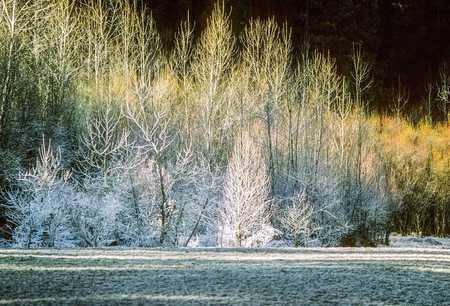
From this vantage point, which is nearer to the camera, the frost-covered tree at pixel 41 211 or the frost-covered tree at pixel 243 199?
the frost-covered tree at pixel 41 211

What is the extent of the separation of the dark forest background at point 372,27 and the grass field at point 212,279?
3293 centimetres

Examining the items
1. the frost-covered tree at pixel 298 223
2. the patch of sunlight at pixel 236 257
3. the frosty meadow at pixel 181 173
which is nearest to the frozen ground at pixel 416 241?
the frosty meadow at pixel 181 173

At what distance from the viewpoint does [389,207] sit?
3991 centimetres

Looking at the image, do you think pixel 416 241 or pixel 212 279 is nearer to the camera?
pixel 212 279

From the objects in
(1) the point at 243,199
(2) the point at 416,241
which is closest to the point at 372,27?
(2) the point at 416,241

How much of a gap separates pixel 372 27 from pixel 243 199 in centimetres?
3216

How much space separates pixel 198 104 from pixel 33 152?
30.3 feet

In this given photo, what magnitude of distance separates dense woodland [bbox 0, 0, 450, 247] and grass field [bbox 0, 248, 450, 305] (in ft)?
39.2

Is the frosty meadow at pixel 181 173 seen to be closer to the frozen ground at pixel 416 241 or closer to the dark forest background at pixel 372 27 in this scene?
the frozen ground at pixel 416 241

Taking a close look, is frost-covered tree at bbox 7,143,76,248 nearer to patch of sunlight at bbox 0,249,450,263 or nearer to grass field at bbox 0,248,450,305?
grass field at bbox 0,248,450,305

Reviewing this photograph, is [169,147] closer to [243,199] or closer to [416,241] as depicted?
[243,199]

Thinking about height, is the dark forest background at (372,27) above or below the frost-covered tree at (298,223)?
above

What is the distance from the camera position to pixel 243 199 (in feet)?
84.4

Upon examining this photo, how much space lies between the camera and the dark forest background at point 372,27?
49438mm
